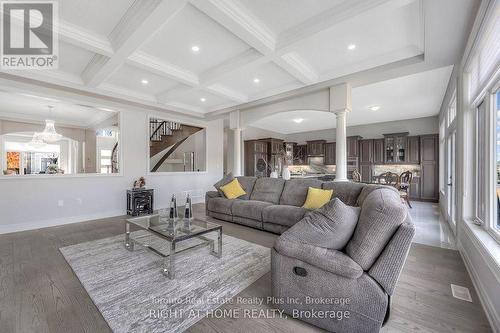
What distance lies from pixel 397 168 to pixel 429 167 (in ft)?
3.21

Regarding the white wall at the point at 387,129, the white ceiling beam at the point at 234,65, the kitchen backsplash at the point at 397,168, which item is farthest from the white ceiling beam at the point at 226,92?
the kitchen backsplash at the point at 397,168

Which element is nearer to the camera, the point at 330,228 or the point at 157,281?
the point at 330,228

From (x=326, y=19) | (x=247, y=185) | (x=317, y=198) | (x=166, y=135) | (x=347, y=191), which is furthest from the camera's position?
(x=166, y=135)

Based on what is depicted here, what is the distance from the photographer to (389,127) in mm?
8078

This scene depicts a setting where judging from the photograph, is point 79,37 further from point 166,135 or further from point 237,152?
point 166,135

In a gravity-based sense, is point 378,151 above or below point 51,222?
above

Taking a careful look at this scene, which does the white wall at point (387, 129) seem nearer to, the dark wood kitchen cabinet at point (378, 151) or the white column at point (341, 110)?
the dark wood kitchen cabinet at point (378, 151)

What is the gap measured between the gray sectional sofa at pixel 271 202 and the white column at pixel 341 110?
0.59 meters

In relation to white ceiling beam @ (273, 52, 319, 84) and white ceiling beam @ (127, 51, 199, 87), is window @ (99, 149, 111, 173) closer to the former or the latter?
white ceiling beam @ (127, 51, 199, 87)

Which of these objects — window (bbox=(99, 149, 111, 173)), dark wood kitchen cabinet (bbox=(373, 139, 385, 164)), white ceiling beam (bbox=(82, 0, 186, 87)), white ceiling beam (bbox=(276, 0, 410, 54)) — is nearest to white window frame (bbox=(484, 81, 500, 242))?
white ceiling beam (bbox=(276, 0, 410, 54))

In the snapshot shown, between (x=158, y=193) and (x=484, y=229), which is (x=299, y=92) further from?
(x=158, y=193)

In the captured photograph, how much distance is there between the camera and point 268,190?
14.9ft

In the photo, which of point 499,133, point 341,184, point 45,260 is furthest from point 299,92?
point 45,260

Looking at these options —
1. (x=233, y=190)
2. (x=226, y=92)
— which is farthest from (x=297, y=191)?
(x=226, y=92)
